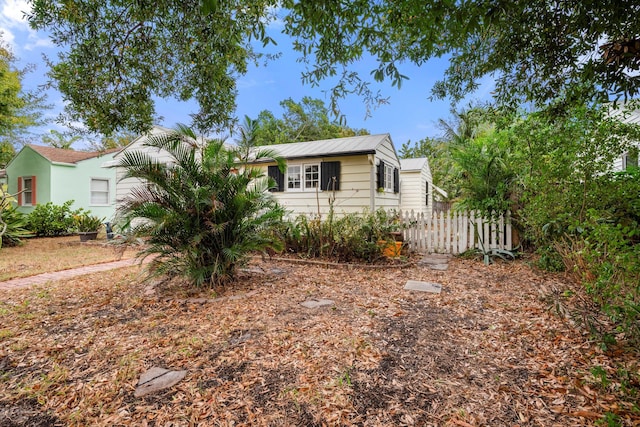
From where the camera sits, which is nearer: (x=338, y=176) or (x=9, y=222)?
(x=338, y=176)

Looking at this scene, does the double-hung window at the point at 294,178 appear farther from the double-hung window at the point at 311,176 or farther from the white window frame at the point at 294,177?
the double-hung window at the point at 311,176

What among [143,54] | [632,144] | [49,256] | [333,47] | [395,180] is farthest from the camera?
[395,180]

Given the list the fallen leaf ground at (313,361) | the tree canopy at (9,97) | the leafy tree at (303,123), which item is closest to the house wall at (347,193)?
the fallen leaf ground at (313,361)

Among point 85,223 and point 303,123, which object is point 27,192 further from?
point 303,123

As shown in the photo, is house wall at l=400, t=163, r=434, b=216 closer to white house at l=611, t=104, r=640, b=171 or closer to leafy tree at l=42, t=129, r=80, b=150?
white house at l=611, t=104, r=640, b=171

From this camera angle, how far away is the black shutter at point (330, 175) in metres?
8.70

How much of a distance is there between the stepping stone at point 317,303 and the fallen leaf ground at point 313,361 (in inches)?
5.7

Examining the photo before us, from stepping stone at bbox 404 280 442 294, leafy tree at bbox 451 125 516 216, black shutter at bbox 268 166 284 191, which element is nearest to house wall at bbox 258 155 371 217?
black shutter at bbox 268 166 284 191

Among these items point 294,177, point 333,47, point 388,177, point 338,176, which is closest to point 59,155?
point 294,177

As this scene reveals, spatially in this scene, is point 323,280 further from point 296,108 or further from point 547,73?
point 296,108

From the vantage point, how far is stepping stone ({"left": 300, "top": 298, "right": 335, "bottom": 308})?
12.3ft

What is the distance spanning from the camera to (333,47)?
122 inches

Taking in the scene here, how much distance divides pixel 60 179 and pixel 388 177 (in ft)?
43.4

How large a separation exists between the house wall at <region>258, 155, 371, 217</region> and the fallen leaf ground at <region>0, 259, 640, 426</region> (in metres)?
4.49
